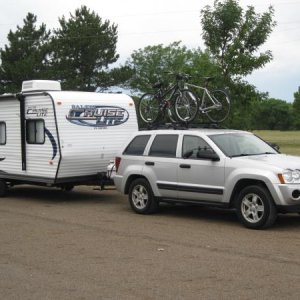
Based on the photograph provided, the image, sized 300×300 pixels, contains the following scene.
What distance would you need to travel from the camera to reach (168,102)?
43.9 feet

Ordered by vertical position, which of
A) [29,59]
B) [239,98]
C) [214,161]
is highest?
[29,59]

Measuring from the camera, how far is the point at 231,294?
617 centimetres

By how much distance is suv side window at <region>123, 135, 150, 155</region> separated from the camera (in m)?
12.0

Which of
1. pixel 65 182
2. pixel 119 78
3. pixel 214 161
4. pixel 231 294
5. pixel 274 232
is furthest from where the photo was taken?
pixel 119 78

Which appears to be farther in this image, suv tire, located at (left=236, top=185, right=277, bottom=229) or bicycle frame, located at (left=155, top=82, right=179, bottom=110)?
bicycle frame, located at (left=155, top=82, right=179, bottom=110)

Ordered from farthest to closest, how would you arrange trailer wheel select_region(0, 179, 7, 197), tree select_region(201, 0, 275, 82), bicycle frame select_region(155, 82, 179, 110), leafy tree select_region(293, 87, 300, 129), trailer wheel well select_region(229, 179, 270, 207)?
leafy tree select_region(293, 87, 300, 129) → tree select_region(201, 0, 275, 82) → trailer wheel select_region(0, 179, 7, 197) → bicycle frame select_region(155, 82, 179, 110) → trailer wheel well select_region(229, 179, 270, 207)

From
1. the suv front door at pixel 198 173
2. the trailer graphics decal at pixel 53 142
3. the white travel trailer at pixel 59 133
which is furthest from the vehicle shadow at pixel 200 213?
the trailer graphics decal at pixel 53 142

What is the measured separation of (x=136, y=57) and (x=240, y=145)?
67.0 m

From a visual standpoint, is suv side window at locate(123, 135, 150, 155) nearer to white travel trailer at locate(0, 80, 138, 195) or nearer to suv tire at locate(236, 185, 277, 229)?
white travel trailer at locate(0, 80, 138, 195)

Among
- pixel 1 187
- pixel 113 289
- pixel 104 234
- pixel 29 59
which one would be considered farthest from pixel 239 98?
pixel 29 59

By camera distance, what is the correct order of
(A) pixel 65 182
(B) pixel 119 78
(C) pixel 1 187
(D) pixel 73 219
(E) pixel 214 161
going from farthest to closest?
1. (B) pixel 119 78
2. (C) pixel 1 187
3. (A) pixel 65 182
4. (D) pixel 73 219
5. (E) pixel 214 161

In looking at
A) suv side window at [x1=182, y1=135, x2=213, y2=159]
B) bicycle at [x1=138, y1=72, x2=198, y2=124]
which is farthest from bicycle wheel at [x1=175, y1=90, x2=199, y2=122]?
suv side window at [x1=182, y1=135, x2=213, y2=159]

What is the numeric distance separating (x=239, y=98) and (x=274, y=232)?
1314 cm

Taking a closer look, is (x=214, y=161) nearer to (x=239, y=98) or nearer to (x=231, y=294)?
(x=231, y=294)
